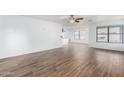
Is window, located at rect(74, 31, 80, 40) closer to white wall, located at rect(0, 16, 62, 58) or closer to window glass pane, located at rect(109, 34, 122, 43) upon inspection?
white wall, located at rect(0, 16, 62, 58)

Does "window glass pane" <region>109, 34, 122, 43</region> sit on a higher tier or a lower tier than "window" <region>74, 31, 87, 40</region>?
lower

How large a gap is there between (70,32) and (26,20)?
32.0ft

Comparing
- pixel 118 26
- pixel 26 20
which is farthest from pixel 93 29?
pixel 26 20

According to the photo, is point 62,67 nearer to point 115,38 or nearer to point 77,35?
point 115,38

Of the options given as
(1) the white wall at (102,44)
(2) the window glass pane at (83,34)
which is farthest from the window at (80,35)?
(1) the white wall at (102,44)

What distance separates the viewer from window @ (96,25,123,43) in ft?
25.0

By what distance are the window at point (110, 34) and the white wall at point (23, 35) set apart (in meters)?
4.10

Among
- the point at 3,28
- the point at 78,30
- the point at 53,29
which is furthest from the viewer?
the point at 78,30

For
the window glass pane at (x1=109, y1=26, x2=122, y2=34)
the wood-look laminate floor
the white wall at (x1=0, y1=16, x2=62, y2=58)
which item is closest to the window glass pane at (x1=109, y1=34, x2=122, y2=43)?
the window glass pane at (x1=109, y1=26, x2=122, y2=34)

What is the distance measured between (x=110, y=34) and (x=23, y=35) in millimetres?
6673

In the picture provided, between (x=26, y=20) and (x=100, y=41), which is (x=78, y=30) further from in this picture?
(x=26, y=20)

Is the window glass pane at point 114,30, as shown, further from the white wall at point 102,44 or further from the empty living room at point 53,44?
the white wall at point 102,44

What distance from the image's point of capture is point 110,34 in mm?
8188
